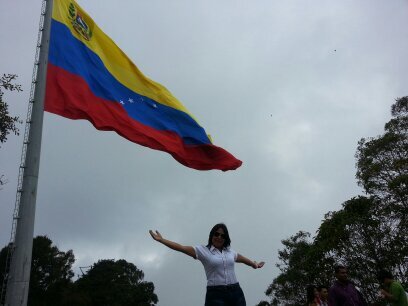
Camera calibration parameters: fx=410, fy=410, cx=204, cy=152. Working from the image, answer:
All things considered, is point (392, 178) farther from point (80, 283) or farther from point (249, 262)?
point (80, 283)

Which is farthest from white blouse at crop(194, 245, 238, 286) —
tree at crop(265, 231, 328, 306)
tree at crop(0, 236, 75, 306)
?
tree at crop(0, 236, 75, 306)

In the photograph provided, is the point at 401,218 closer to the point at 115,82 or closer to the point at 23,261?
the point at 115,82

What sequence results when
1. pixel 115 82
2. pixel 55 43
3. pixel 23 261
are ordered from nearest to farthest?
1. pixel 23 261
2. pixel 55 43
3. pixel 115 82

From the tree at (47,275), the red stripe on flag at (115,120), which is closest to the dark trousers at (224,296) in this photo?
the red stripe on flag at (115,120)

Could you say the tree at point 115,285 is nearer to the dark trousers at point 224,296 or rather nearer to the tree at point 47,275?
the tree at point 47,275

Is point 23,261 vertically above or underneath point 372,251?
Answer: underneath

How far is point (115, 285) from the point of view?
177 feet

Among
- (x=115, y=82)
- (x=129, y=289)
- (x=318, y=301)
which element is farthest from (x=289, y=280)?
(x=115, y=82)

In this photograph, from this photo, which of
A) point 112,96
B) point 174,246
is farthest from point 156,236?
point 112,96

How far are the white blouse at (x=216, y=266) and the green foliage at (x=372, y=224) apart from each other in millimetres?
16199

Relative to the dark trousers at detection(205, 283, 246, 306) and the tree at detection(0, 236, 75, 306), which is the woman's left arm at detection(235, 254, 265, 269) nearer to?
the dark trousers at detection(205, 283, 246, 306)

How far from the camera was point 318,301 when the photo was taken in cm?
769

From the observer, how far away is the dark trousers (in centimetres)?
454

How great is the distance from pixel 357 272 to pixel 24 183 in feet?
71.7
